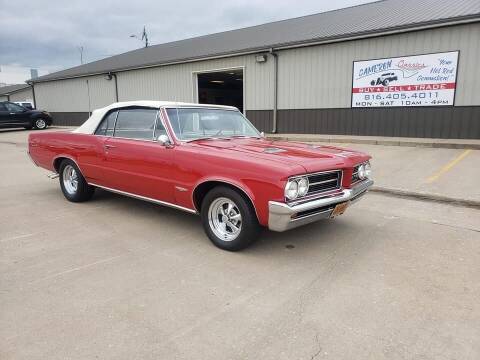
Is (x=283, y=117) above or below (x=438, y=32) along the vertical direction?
below

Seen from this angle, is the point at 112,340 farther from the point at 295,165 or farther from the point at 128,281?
the point at 295,165

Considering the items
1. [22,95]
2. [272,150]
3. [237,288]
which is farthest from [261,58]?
[22,95]

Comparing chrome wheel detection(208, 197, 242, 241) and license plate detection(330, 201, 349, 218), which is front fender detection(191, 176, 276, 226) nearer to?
chrome wheel detection(208, 197, 242, 241)

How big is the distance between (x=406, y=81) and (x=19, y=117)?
2002 centimetres

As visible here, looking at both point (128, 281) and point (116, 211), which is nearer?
point (128, 281)

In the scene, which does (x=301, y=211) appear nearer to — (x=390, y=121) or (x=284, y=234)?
(x=284, y=234)

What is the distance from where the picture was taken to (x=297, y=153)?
13.4 ft

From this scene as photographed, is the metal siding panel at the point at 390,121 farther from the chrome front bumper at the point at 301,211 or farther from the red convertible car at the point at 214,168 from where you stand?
the chrome front bumper at the point at 301,211

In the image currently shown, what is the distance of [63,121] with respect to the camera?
85.2 feet

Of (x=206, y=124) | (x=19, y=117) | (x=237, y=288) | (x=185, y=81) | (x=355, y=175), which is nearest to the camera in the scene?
(x=237, y=288)

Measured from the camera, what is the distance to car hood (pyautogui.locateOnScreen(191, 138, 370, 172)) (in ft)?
12.2

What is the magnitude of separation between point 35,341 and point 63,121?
86.6ft

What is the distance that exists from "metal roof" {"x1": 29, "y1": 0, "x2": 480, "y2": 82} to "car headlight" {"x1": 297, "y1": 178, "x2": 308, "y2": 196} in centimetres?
1014

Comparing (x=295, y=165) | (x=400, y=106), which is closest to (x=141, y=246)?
(x=295, y=165)
